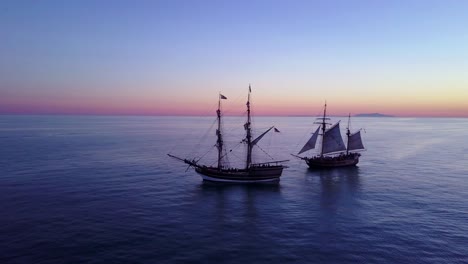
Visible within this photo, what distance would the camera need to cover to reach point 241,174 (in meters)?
73.8

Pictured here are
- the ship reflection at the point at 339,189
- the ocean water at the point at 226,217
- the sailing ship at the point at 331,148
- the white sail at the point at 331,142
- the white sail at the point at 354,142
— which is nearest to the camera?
the ocean water at the point at 226,217

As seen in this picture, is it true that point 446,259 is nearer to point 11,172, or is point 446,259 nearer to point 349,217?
point 349,217

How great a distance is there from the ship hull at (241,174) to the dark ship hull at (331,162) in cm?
2266

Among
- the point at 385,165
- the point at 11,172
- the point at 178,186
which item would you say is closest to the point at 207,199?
the point at 178,186

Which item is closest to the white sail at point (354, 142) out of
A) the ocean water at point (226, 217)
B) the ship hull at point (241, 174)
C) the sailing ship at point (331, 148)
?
the sailing ship at point (331, 148)

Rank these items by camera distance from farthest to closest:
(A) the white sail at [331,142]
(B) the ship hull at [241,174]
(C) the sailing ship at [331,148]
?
1. (A) the white sail at [331,142]
2. (C) the sailing ship at [331,148]
3. (B) the ship hull at [241,174]

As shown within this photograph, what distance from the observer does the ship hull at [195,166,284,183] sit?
73.0 m

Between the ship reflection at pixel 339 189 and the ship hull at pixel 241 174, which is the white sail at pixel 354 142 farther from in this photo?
the ship hull at pixel 241 174

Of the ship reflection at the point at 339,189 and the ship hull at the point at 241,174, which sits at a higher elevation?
the ship hull at the point at 241,174

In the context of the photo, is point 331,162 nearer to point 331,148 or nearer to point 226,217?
point 331,148

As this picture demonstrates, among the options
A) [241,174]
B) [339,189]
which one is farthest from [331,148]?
[241,174]

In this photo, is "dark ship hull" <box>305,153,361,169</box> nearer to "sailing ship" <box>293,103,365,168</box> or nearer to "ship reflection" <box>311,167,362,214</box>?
"sailing ship" <box>293,103,365,168</box>

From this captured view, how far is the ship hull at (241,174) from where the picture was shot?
73000 mm

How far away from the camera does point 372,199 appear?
59.3 metres
